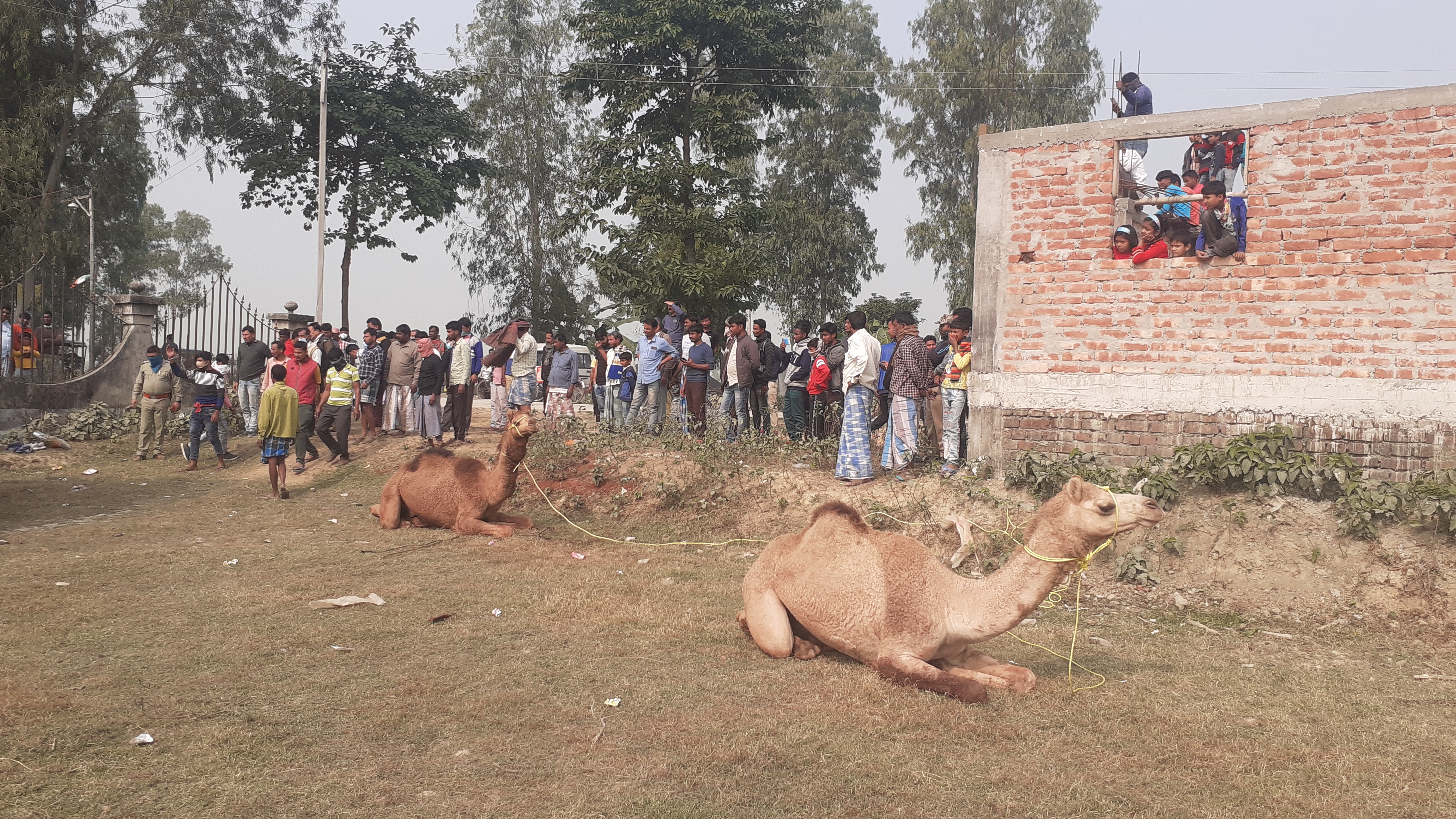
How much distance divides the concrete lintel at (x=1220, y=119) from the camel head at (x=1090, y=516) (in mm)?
5981

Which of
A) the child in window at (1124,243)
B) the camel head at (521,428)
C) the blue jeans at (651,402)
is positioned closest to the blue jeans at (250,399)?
the blue jeans at (651,402)

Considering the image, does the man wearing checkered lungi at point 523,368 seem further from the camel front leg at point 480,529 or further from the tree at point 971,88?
the tree at point 971,88

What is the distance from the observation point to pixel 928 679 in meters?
5.80

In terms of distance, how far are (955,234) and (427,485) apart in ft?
82.7

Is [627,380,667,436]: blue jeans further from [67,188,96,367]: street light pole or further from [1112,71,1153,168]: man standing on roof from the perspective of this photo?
[67,188,96,367]: street light pole

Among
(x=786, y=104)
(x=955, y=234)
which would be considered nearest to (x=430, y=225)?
(x=786, y=104)

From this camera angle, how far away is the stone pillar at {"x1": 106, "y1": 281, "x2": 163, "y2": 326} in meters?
20.9

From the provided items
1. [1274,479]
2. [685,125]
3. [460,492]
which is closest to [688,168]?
[685,125]

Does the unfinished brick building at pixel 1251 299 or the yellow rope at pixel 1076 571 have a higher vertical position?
the unfinished brick building at pixel 1251 299

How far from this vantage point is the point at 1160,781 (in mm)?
4730

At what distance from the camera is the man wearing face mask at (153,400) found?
57.1ft

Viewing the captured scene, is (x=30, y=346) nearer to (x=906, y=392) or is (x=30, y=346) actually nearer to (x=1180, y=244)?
(x=906, y=392)

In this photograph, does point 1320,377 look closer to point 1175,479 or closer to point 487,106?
point 1175,479

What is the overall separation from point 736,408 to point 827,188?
24.1m
